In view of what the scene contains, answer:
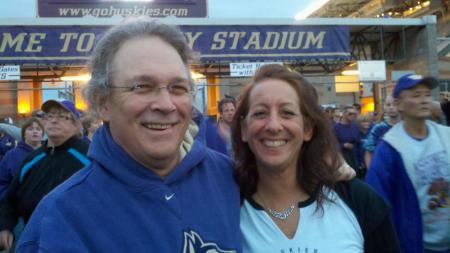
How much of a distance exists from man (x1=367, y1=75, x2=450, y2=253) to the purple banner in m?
15.7

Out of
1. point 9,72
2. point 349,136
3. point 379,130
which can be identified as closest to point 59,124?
point 379,130

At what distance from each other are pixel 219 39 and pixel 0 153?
7.06m

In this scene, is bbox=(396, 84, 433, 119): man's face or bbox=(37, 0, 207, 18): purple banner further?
bbox=(37, 0, 207, 18): purple banner

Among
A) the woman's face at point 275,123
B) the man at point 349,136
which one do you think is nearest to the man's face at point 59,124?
the woman's face at point 275,123

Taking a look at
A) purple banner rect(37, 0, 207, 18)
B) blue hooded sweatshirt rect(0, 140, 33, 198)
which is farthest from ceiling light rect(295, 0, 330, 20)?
blue hooded sweatshirt rect(0, 140, 33, 198)

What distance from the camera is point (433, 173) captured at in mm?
3094

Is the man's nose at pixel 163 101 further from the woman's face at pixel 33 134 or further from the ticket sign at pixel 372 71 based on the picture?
the ticket sign at pixel 372 71

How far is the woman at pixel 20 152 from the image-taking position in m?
4.55

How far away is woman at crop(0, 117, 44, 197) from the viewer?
4.55 m

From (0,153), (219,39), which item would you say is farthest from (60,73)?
(0,153)

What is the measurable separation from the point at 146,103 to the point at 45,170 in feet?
8.18

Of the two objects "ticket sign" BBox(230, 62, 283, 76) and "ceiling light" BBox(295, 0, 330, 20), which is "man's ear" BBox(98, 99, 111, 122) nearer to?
"ticket sign" BBox(230, 62, 283, 76)

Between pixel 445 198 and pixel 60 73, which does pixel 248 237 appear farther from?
pixel 60 73

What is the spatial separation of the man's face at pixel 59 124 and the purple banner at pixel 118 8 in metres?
14.1
